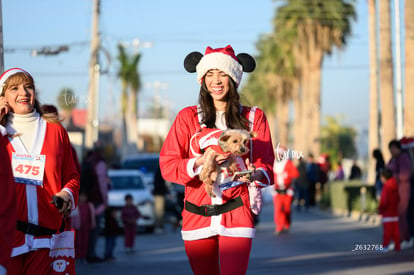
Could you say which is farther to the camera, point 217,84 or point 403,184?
point 403,184

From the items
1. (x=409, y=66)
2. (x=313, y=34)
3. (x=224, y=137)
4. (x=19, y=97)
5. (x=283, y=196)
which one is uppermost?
(x=313, y=34)

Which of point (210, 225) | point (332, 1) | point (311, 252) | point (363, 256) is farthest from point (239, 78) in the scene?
point (332, 1)

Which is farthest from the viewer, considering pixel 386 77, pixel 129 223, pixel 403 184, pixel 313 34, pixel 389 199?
pixel 313 34

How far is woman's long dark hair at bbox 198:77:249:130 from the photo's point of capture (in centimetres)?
582

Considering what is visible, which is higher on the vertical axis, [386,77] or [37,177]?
[386,77]

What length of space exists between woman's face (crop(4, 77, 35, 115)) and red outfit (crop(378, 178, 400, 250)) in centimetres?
1034

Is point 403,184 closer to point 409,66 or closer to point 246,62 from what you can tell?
point 409,66

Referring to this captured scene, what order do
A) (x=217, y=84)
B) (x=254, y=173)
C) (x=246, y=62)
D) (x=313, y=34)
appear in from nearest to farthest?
(x=254, y=173) < (x=217, y=84) < (x=246, y=62) < (x=313, y=34)

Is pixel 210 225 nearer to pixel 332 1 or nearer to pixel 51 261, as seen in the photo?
pixel 51 261

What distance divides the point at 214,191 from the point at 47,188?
3.51 feet

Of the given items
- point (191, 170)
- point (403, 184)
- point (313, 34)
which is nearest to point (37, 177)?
point (191, 170)

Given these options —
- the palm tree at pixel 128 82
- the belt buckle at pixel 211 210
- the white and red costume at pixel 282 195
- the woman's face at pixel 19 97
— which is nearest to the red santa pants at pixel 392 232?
the white and red costume at pixel 282 195

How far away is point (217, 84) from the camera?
5914 mm

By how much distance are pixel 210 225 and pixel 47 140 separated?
3.88ft
